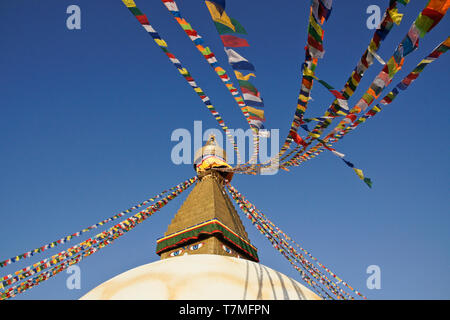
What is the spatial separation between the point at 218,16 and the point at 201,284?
9.69 feet

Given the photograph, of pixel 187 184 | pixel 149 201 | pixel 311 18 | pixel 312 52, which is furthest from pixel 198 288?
pixel 187 184

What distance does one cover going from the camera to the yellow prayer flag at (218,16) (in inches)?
114

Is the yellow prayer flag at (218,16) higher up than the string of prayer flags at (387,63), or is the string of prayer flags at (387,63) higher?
the yellow prayer flag at (218,16)

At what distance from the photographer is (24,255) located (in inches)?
288

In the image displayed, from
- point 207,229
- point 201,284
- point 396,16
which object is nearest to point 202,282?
point 201,284

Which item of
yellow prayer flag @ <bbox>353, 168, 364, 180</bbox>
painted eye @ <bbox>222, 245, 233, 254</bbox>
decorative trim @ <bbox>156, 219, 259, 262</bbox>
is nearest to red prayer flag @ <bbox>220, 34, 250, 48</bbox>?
yellow prayer flag @ <bbox>353, 168, 364, 180</bbox>

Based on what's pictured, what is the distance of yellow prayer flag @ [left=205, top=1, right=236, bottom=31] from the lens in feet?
9.49

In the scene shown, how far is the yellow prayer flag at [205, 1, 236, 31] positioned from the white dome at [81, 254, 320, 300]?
2870 mm

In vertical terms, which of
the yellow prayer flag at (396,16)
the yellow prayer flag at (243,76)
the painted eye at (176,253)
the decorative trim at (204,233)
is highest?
the yellow prayer flag at (243,76)

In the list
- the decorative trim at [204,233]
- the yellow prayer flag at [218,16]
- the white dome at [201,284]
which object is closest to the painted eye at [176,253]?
the decorative trim at [204,233]

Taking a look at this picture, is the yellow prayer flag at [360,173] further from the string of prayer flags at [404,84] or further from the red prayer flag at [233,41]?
the red prayer flag at [233,41]

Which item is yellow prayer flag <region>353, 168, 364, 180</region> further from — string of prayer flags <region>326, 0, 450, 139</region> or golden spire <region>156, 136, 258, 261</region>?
golden spire <region>156, 136, 258, 261</region>

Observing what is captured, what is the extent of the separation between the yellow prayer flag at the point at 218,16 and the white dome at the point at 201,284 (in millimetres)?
2870

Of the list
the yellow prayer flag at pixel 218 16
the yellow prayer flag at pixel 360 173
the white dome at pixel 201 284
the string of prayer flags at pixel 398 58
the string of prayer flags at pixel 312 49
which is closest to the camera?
the string of prayer flags at pixel 398 58
